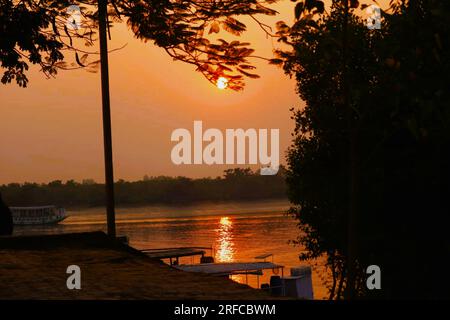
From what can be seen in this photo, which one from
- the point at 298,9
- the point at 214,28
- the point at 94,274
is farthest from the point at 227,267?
the point at 298,9

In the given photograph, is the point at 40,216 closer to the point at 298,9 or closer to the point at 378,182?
the point at 378,182

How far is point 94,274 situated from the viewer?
14.1m

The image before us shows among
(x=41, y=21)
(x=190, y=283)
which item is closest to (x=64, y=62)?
(x=41, y=21)

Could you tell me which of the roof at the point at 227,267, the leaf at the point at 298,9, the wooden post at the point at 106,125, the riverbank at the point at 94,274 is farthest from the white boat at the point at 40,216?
the leaf at the point at 298,9

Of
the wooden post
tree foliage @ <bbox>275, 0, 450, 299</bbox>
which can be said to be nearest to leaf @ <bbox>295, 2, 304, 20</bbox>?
the wooden post

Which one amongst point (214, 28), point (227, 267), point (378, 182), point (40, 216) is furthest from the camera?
point (40, 216)

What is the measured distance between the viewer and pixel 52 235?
1839 centimetres

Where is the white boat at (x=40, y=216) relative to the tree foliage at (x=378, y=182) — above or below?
below

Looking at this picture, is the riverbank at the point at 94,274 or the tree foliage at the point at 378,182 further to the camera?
the tree foliage at the point at 378,182

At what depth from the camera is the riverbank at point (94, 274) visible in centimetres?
1194

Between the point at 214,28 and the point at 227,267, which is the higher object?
the point at 214,28

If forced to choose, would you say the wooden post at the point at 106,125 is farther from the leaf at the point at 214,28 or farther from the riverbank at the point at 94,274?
the leaf at the point at 214,28

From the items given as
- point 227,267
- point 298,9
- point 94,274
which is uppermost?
point 298,9
